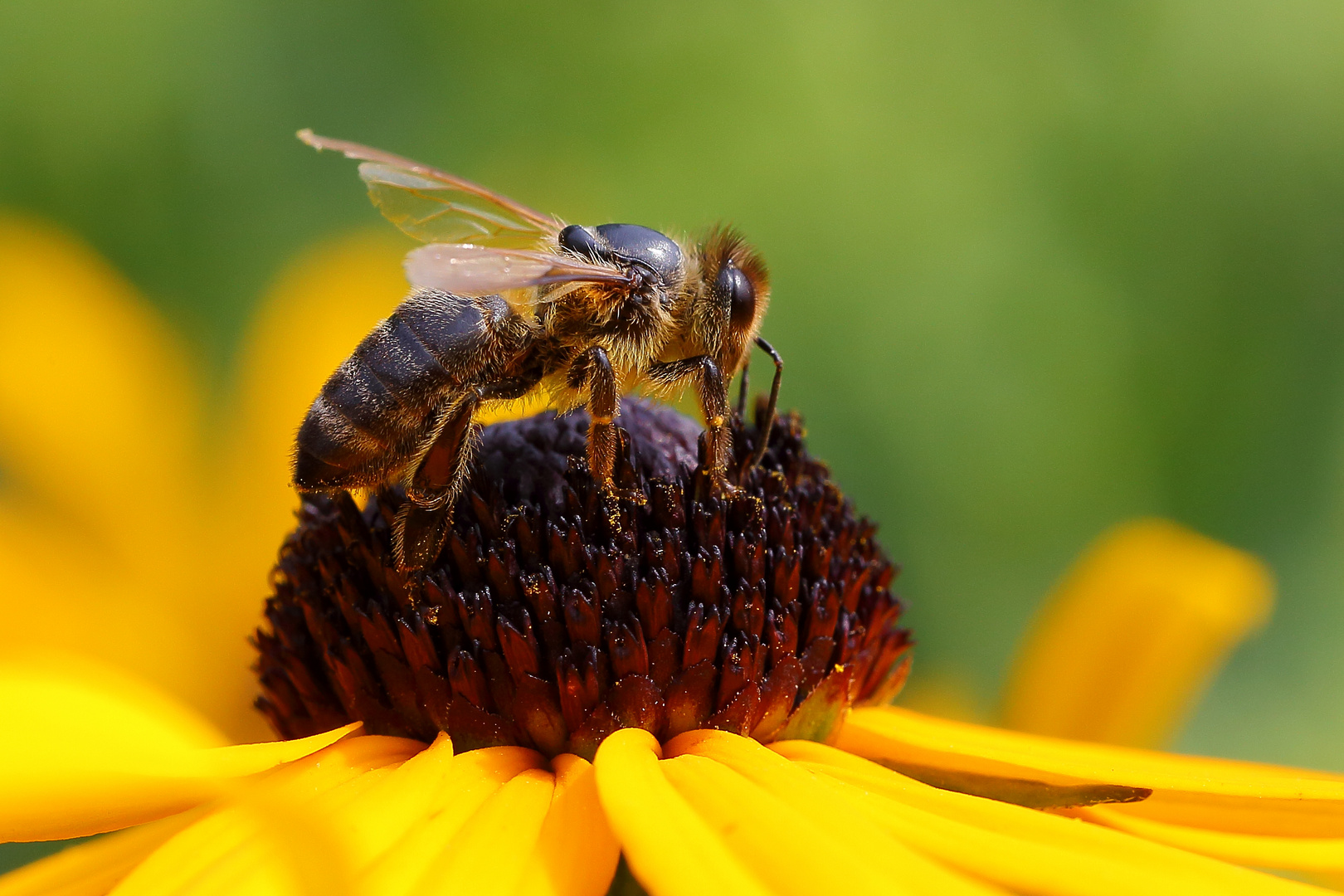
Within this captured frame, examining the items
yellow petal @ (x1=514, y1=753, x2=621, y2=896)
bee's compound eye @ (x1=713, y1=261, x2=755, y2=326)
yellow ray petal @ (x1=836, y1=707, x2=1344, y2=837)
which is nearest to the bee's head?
bee's compound eye @ (x1=713, y1=261, x2=755, y2=326)

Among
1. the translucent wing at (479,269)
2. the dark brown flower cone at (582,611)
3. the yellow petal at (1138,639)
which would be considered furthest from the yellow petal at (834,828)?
the yellow petal at (1138,639)

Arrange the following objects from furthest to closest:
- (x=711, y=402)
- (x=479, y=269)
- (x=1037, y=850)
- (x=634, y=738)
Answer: (x=711, y=402), (x=479, y=269), (x=634, y=738), (x=1037, y=850)

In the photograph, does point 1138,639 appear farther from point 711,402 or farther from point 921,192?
point 921,192

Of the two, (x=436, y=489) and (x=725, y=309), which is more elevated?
(x=725, y=309)

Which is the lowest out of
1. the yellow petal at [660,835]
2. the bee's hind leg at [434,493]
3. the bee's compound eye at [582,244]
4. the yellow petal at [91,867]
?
the yellow petal at [91,867]

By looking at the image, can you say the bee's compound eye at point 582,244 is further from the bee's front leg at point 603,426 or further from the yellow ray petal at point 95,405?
the yellow ray petal at point 95,405

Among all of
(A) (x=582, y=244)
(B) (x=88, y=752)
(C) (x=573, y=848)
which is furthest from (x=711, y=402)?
(B) (x=88, y=752)

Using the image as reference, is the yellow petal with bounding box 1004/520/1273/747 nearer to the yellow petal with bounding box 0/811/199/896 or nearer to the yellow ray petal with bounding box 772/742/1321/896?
the yellow ray petal with bounding box 772/742/1321/896

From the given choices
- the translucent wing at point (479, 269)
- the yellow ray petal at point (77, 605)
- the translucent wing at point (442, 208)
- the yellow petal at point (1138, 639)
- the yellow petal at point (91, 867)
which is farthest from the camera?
the yellow ray petal at point (77, 605)
